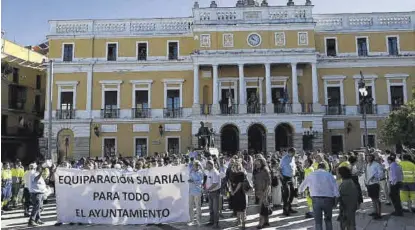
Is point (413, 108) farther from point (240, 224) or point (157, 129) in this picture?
point (157, 129)

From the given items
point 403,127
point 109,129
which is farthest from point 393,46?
point 109,129

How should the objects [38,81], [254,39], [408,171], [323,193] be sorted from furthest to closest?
1. [38,81]
2. [254,39]
3. [408,171]
4. [323,193]

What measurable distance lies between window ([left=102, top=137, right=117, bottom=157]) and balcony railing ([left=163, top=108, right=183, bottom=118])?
14.7ft

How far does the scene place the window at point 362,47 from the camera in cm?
3134

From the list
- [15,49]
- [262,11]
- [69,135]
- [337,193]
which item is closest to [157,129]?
[69,135]

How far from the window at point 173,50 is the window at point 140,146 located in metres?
6.99

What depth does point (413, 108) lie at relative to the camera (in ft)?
70.5

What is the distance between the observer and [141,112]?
31266 mm

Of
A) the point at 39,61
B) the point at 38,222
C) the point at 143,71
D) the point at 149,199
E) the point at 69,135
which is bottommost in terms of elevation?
the point at 38,222

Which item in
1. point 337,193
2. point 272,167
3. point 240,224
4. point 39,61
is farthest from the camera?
point 39,61

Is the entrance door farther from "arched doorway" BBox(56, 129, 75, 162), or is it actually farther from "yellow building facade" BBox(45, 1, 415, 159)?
"arched doorway" BBox(56, 129, 75, 162)

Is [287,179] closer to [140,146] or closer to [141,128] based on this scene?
[141,128]

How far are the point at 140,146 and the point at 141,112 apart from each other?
105 inches

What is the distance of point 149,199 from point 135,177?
0.66 meters
